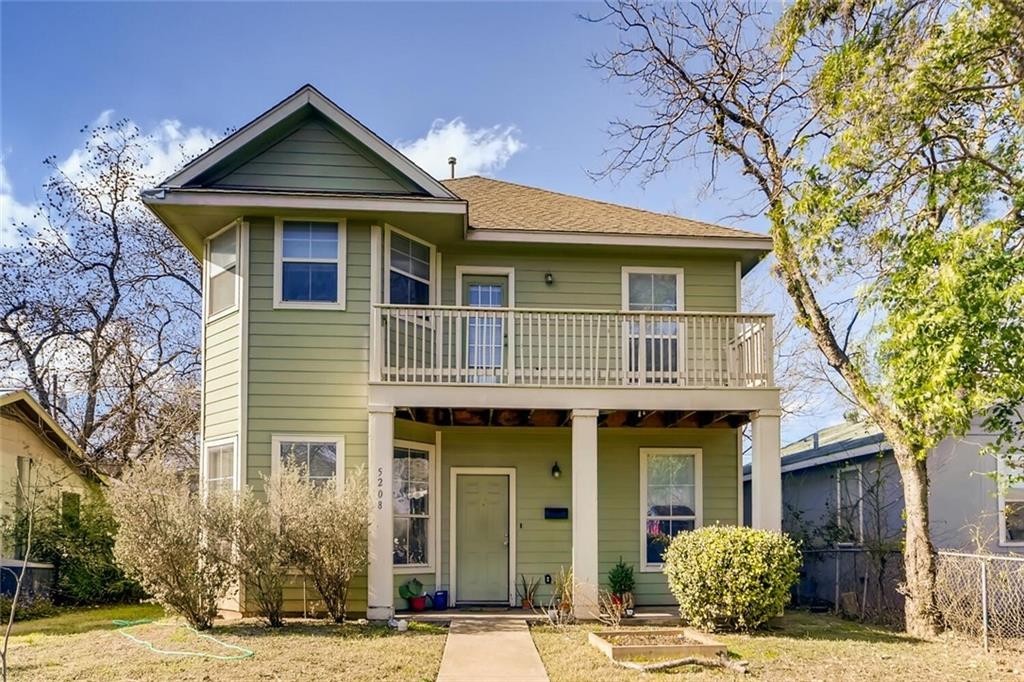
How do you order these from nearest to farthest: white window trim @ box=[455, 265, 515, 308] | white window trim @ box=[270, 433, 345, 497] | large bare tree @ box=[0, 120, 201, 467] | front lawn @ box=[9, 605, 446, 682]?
1. front lawn @ box=[9, 605, 446, 682]
2. white window trim @ box=[270, 433, 345, 497]
3. white window trim @ box=[455, 265, 515, 308]
4. large bare tree @ box=[0, 120, 201, 467]

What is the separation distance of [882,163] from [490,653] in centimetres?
726

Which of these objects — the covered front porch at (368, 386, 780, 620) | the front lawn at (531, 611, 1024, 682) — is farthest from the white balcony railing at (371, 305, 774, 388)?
the front lawn at (531, 611, 1024, 682)

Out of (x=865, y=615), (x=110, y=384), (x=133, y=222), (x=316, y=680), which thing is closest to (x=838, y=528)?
(x=865, y=615)

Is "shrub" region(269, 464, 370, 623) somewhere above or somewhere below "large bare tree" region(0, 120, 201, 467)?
below

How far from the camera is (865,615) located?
11383 millimetres

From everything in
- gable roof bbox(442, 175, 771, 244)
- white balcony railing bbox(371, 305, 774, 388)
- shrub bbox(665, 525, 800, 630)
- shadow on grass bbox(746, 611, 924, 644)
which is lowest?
shadow on grass bbox(746, 611, 924, 644)

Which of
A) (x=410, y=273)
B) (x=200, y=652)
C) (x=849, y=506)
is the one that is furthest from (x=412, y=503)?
(x=849, y=506)

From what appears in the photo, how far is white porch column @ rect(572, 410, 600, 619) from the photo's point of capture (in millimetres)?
10266

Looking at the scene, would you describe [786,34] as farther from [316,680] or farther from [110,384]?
[110,384]

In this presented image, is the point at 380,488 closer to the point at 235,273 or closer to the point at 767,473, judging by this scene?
the point at 235,273

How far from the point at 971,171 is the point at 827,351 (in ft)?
9.48

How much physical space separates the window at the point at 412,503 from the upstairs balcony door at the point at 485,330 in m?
1.60

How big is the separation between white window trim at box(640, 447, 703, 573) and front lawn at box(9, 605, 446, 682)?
3746 mm

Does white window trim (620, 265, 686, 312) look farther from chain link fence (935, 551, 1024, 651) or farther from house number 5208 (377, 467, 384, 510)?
chain link fence (935, 551, 1024, 651)
